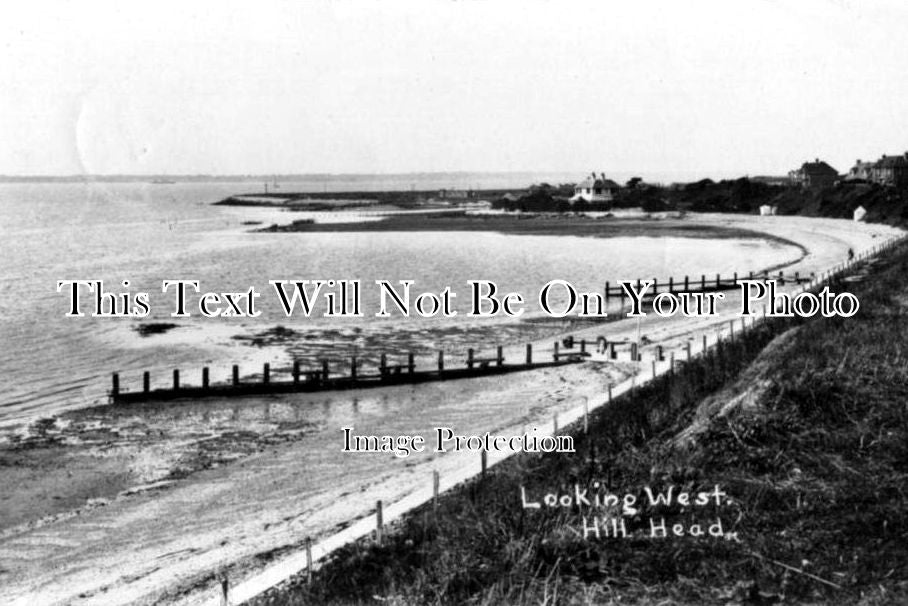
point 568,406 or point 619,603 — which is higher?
point 619,603

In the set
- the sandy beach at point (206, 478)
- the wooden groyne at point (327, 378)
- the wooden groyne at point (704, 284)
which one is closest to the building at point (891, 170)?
the wooden groyne at point (704, 284)

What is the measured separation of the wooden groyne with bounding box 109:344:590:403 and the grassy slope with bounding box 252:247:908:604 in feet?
41.4

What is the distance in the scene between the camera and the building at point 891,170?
407ft

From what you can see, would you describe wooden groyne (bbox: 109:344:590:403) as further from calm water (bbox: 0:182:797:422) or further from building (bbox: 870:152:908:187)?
building (bbox: 870:152:908:187)

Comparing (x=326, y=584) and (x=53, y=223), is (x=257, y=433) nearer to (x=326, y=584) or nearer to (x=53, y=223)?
(x=326, y=584)

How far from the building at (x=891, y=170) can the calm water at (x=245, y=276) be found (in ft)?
160

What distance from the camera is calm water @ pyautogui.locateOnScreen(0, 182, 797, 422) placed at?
113 ft

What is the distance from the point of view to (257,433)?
976 inches

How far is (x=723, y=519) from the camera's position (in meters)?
11.4

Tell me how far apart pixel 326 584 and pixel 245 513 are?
21.5ft

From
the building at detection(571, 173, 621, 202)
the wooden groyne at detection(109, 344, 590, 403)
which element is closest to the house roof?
the building at detection(571, 173, 621, 202)

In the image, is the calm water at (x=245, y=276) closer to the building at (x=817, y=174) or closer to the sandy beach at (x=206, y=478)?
the sandy beach at (x=206, y=478)

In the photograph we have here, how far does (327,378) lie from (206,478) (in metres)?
8.88

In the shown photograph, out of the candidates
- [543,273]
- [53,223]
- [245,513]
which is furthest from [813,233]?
[53,223]
